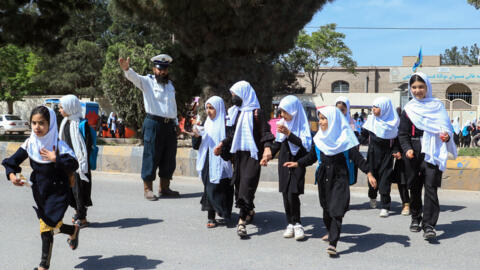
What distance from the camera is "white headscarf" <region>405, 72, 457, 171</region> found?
16.8 feet

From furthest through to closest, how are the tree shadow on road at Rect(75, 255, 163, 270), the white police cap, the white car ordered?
1. the white car
2. the white police cap
3. the tree shadow on road at Rect(75, 255, 163, 270)

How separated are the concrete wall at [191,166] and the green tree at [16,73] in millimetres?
26287

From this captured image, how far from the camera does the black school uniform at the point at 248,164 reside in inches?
205

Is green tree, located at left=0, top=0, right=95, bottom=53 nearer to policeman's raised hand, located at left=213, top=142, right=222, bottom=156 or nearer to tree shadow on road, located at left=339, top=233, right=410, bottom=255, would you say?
policeman's raised hand, located at left=213, top=142, right=222, bottom=156

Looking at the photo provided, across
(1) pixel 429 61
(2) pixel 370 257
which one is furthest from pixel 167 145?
(1) pixel 429 61

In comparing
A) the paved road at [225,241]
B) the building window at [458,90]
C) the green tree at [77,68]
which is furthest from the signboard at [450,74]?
the paved road at [225,241]

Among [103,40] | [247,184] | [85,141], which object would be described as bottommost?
[247,184]

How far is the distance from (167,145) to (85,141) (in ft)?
6.69

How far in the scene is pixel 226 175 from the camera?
221 inches

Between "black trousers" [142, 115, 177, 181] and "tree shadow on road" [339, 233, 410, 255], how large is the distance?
124 inches

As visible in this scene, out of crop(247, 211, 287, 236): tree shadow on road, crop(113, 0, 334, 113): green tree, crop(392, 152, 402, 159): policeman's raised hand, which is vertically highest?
crop(113, 0, 334, 113): green tree

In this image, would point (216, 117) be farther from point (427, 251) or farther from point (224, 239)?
point (427, 251)

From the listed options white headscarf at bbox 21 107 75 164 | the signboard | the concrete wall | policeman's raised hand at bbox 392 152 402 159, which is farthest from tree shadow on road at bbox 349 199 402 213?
the signboard

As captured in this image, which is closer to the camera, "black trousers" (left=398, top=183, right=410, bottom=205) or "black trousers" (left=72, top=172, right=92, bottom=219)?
"black trousers" (left=72, top=172, right=92, bottom=219)
